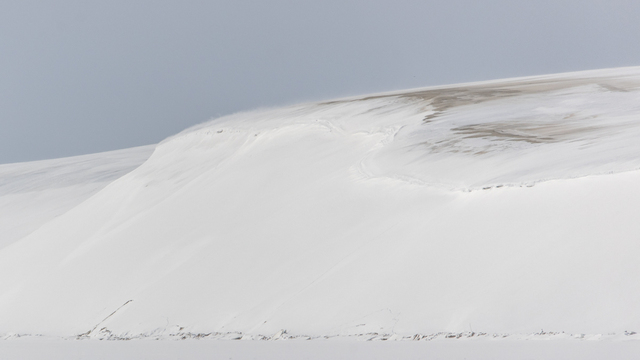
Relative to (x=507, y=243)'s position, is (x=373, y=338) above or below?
below

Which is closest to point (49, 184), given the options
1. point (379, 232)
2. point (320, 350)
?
point (379, 232)

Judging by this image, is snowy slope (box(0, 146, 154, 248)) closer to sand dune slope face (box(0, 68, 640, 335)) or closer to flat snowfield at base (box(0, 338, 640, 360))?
sand dune slope face (box(0, 68, 640, 335))

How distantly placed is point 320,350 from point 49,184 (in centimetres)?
516

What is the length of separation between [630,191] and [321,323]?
3.38 ft

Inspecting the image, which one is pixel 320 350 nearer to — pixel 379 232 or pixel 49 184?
pixel 379 232

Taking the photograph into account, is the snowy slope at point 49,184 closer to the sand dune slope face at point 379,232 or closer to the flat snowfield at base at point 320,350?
the sand dune slope face at point 379,232

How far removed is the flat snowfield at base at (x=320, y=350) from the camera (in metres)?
1.36

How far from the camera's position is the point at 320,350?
1.69 meters

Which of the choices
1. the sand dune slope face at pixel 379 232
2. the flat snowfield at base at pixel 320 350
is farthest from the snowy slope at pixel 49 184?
the flat snowfield at base at pixel 320 350

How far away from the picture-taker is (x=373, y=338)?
167 cm

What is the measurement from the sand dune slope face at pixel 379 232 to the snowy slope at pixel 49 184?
120cm

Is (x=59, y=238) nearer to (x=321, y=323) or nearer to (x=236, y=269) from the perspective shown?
(x=236, y=269)

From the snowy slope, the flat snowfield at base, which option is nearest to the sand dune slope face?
the flat snowfield at base

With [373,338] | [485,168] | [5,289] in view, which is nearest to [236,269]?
[373,338]
